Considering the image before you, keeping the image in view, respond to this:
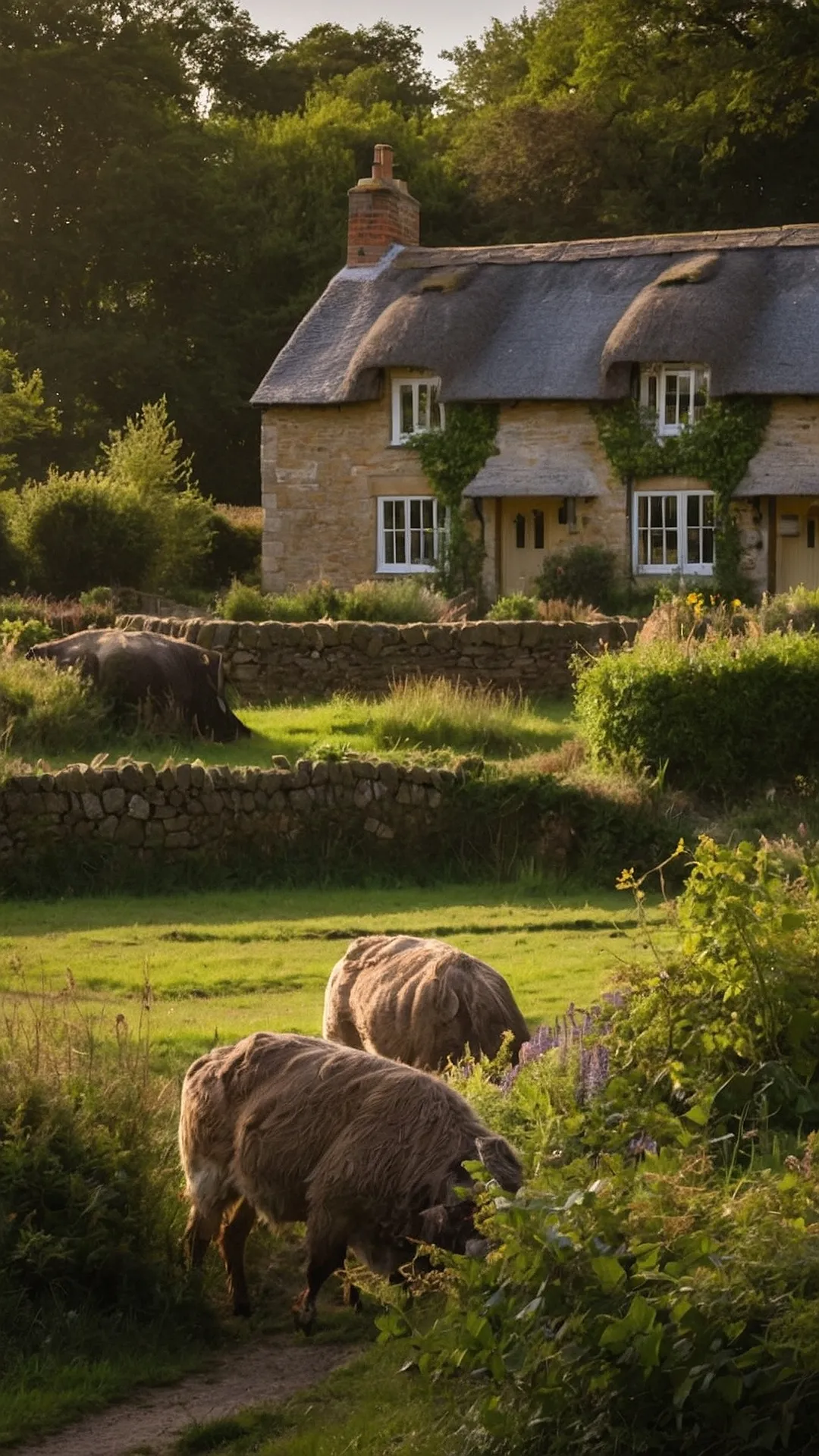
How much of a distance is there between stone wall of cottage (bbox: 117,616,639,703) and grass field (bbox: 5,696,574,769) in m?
1.92

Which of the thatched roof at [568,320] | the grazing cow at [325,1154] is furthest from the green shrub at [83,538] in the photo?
the grazing cow at [325,1154]

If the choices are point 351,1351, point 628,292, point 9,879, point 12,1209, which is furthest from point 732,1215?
point 628,292

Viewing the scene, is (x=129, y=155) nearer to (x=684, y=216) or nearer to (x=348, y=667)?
(x=684, y=216)

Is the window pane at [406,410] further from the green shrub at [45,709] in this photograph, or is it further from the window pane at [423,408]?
the green shrub at [45,709]

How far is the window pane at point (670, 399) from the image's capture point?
110ft

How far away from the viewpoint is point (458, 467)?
113ft

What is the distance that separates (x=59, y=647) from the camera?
2083 centimetres

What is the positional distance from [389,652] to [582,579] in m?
9.70

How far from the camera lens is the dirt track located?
6.02 metres

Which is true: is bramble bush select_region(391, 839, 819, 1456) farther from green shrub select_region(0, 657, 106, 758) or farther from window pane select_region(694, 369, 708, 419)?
window pane select_region(694, 369, 708, 419)

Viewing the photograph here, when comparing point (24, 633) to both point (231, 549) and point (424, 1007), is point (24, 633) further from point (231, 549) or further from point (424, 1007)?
point (424, 1007)

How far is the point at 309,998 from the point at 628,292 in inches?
1012

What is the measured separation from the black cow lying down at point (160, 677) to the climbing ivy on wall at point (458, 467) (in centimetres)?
1408

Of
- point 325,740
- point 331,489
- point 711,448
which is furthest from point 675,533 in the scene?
point 325,740
